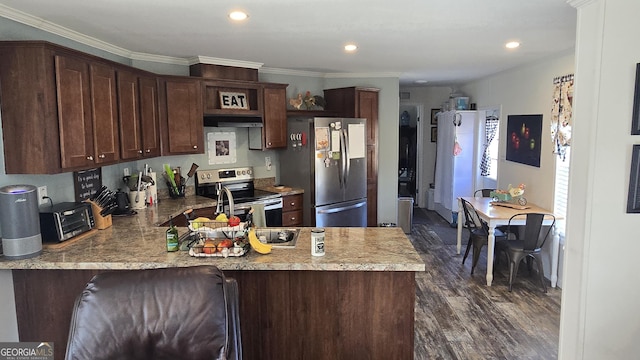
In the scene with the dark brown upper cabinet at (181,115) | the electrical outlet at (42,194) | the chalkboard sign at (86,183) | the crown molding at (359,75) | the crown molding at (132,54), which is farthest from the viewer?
the crown molding at (359,75)

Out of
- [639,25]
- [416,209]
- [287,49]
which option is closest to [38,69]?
[287,49]

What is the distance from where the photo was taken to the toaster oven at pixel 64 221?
2.64m

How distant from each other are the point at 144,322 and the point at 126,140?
2.19m

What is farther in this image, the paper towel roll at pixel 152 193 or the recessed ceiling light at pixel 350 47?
the paper towel roll at pixel 152 193

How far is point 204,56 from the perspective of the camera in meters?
4.34

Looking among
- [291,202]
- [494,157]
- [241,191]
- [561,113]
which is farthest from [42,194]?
[494,157]


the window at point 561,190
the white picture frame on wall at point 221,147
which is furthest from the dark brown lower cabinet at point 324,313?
the window at point 561,190

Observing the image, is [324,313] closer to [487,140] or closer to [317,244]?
[317,244]

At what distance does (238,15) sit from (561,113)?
3.30 meters

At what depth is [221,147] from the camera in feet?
16.5

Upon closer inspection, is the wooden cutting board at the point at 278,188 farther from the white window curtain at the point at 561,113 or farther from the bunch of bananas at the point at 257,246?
the white window curtain at the point at 561,113

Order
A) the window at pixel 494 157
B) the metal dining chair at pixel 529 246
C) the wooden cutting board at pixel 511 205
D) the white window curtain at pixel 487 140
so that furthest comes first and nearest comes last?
the white window curtain at pixel 487 140, the window at pixel 494 157, the wooden cutting board at pixel 511 205, the metal dining chair at pixel 529 246

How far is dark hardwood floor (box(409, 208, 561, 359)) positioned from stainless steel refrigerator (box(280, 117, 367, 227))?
4.09 feet

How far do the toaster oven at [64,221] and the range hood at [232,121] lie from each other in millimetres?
1808
